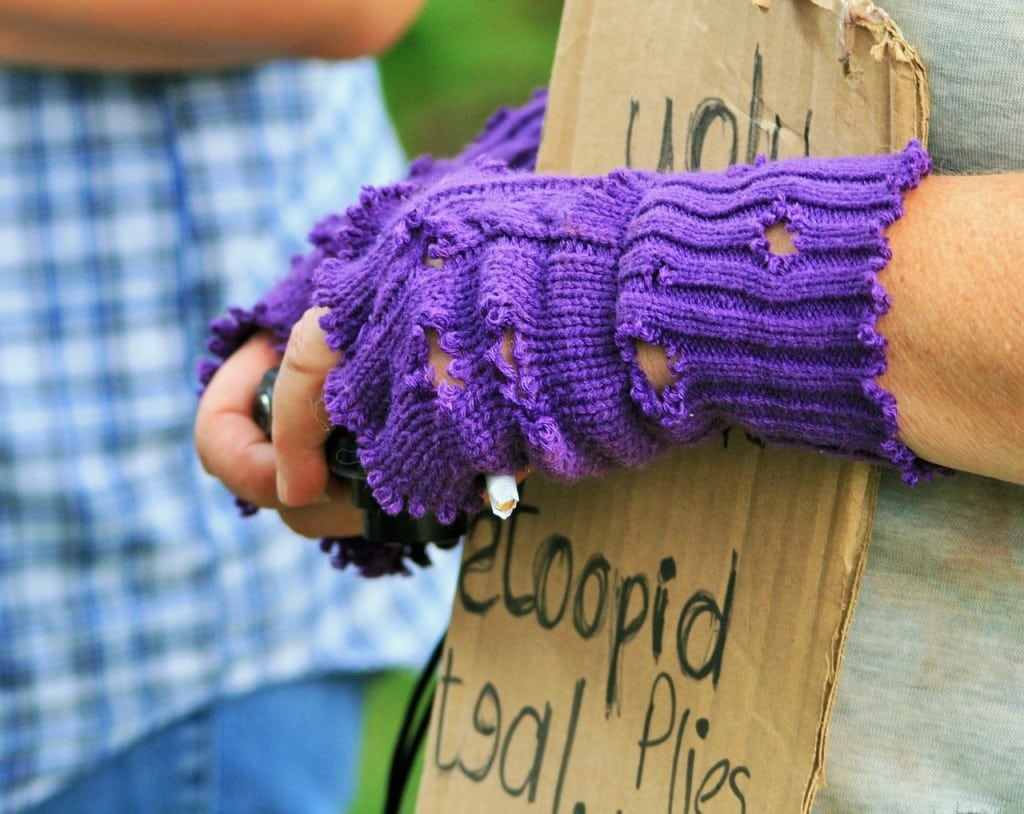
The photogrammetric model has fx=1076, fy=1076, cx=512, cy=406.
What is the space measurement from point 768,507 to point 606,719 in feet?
0.59

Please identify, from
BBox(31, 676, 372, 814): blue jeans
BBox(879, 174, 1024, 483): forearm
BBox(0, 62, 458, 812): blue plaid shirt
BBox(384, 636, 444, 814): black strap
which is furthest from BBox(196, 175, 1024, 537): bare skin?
BBox(31, 676, 372, 814): blue jeans

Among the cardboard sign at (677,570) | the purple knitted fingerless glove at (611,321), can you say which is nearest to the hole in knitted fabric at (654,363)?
the purple knitted fingerless glove at (611,321)

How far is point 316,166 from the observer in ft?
3.88

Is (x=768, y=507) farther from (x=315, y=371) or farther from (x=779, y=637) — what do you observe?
(x=315, y=371)

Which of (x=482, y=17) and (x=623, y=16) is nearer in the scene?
(x=623, y=16)

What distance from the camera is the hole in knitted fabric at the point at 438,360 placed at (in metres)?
0.54

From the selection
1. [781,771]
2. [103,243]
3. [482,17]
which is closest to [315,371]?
[781,771]

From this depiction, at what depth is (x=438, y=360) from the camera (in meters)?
0.55

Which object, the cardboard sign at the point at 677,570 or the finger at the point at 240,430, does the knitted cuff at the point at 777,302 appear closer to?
the cardboard sign at the point at 677,570

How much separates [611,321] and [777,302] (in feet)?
0.27

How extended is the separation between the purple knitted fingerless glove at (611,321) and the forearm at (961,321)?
10 millimetres

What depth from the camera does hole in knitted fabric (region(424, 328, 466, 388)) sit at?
539 mm

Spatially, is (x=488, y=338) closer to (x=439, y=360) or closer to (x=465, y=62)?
(x=439, y=360)

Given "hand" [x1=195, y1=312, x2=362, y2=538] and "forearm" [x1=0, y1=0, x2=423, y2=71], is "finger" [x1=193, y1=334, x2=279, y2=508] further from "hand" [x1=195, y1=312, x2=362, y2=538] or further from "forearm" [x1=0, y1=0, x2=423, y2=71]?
"forearm" [x1=0, y1=0, x2=423, y2=71]
